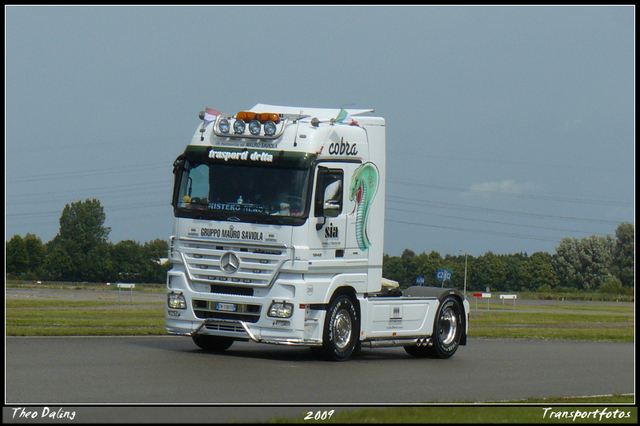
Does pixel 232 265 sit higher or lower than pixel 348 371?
higher

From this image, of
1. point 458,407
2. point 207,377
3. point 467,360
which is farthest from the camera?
point 467,360

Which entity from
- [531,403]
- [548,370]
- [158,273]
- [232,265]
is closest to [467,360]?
[548,370]

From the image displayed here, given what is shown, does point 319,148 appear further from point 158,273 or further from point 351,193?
point 158,273

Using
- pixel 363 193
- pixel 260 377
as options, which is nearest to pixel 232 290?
pixel 260 377

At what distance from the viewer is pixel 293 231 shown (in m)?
14.5

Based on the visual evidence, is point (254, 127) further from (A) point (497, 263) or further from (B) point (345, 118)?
(A) point (497, 263)

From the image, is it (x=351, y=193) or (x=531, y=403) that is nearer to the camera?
(x=531, y=403)

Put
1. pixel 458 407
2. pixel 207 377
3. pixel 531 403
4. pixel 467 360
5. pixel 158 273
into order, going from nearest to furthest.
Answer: pixel 458 407 < pixel 531 403 < pixel 207 377 < pixel 467 360 < pixel 158 273

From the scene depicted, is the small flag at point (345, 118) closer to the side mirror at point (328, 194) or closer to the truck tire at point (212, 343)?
the side mirror at point (328, 194)

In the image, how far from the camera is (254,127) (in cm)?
1517

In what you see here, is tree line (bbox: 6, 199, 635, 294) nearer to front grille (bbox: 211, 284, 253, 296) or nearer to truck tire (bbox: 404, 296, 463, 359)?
truck tire (bbox: 404, 296, 463, 359)

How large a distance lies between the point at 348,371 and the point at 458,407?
13.7ft

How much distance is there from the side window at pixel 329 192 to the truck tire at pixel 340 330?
5.07ft

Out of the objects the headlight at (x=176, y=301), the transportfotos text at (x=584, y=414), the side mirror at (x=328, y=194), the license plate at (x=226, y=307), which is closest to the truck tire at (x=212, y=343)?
the headlight at (x=176, y=301)
